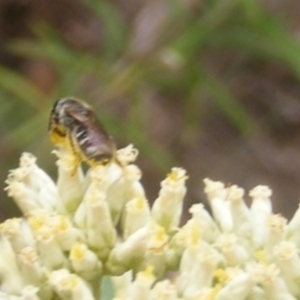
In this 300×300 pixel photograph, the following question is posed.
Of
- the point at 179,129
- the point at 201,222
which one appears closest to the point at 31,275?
the point at 201,222

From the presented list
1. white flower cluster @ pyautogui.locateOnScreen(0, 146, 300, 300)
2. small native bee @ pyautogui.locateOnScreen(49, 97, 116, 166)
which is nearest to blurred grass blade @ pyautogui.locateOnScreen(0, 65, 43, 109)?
small native bee @ pyautogui.locateOnScreen(49, 97, 116, 166)

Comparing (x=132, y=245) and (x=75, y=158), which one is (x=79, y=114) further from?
(x=132, y=245)

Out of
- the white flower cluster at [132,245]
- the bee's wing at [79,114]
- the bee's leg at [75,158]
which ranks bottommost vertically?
the white flower cluster at [132,245]

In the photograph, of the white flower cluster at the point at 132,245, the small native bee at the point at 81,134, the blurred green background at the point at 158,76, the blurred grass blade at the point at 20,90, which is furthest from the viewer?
the blurred grass blade at the point at 20,90

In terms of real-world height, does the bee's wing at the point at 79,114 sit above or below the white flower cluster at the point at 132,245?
above

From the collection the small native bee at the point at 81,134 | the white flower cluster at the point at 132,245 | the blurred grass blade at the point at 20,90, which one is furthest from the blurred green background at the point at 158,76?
→ the white flower cluster at the point at 132,245

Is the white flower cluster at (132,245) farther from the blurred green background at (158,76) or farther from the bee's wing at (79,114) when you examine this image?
the blurred green background at (158,76)

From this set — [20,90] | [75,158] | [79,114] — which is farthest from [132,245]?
[20,90]
